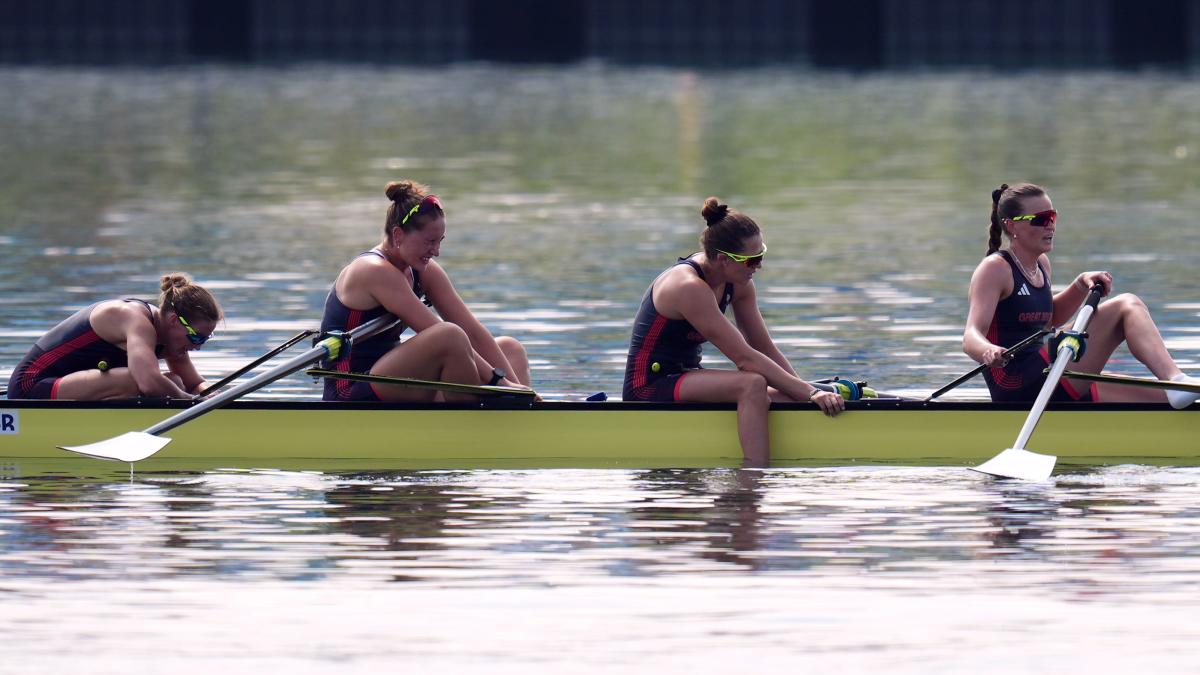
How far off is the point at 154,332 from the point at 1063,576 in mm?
5074

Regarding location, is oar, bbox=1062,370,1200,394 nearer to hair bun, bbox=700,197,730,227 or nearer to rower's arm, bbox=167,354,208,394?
hair bun, bbox=700,197,730,227

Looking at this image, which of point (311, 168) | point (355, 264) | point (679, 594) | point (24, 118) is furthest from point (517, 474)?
point (24, 118)

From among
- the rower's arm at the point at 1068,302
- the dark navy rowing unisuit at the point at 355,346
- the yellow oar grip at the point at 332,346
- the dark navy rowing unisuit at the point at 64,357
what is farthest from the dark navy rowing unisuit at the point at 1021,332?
the dark navy rowing unisuit at the point at 64,357

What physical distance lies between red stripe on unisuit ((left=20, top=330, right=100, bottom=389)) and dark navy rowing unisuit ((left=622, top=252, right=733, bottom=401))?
9.41 feet

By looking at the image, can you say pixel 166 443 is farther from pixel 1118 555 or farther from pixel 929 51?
pixel 929 51

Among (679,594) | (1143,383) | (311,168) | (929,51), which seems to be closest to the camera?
(679,594)

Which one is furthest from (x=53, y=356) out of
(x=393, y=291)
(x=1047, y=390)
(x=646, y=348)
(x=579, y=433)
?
(x=1047, y=390)

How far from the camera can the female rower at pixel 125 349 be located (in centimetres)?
1220

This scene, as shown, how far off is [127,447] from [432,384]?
1.61m

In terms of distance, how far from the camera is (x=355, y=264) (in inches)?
485

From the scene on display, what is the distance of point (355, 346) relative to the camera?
1258 centimetres

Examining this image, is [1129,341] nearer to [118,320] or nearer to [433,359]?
[433,359]

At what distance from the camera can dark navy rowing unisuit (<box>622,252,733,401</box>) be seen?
12.4 metres

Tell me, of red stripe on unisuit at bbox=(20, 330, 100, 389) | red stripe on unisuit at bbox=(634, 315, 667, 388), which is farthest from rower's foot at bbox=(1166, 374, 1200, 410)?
red stripe on unisuit at bbox=(20, 330, 100, 389)
